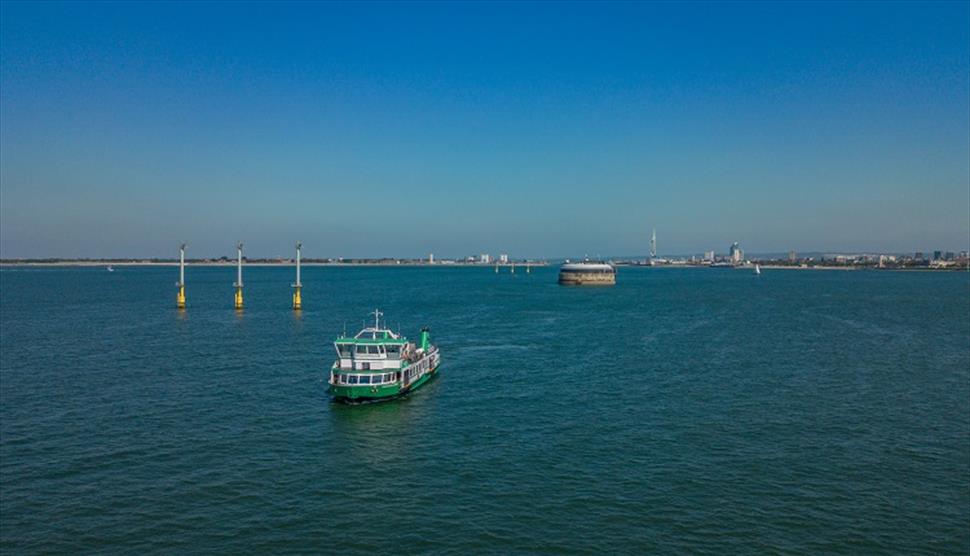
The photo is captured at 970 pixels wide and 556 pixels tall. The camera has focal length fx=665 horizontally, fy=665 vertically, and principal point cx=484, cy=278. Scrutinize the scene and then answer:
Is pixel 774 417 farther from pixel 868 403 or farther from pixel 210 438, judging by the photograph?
pixel 210 438

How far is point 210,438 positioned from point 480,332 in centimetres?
5632

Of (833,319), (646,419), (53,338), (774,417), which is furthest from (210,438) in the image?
(833,319)

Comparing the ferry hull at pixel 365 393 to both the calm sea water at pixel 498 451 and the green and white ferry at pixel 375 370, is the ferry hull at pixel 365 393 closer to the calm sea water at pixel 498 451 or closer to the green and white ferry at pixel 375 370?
the green and white ferry at pixel 375 370

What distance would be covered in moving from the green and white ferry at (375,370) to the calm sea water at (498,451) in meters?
1.25

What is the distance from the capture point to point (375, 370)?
52.3 meters

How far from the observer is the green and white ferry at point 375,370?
160 ft

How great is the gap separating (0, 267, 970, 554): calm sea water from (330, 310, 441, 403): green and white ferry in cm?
125

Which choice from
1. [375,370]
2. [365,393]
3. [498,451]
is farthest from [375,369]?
[498,451]

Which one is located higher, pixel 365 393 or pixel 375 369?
pixel 375 369

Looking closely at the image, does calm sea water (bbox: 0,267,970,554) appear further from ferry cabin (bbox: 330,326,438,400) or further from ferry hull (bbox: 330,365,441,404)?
ferry cabin (bbox: 330,326,438,400)

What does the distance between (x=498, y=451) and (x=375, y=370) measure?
58.5 feet

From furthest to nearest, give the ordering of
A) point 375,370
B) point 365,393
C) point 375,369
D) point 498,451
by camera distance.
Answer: point 375,369
point 375,370
point 365,393
point 498,451

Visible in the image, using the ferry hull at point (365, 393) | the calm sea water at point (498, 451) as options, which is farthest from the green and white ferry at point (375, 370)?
the calm sea water at point (498, 451)

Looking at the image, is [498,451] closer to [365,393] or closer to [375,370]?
[365,393]
